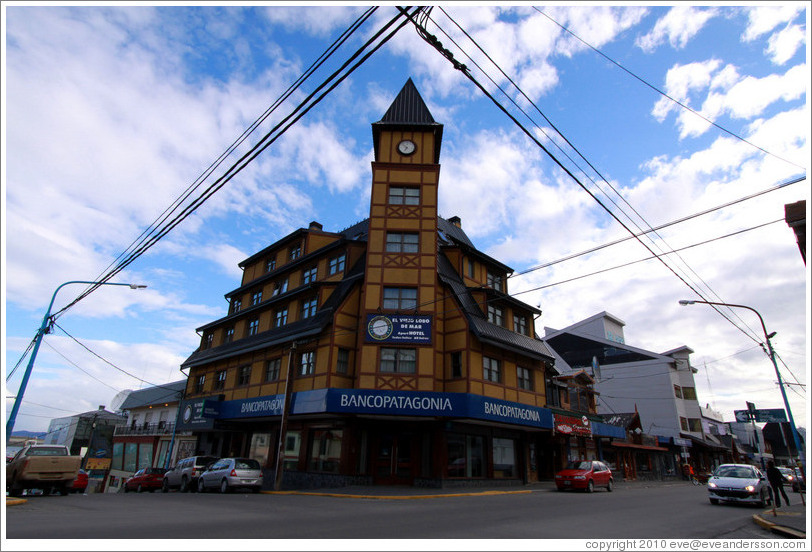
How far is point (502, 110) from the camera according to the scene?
9.70 m

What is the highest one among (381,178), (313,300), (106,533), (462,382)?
(381,178)

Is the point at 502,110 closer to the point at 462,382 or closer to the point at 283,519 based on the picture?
the point at 283,519

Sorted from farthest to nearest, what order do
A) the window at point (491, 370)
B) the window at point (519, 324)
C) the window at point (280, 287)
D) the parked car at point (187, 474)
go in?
the window at point (280, 287), the window at point (519, 324), the window at point (491, 370), the parked car at point (187, 474)

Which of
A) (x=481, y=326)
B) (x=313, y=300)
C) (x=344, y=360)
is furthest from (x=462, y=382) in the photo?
(x=313, y=300)

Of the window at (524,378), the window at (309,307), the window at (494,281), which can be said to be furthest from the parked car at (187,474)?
the window at (494,281)

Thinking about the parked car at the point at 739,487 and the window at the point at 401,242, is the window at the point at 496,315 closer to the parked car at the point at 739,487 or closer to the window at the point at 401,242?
the window at the point at 401,242

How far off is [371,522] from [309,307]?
19.5 m

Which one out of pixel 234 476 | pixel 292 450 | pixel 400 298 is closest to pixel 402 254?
pixel 400 298

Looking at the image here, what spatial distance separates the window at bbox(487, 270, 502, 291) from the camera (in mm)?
31328

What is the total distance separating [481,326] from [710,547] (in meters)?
16.6

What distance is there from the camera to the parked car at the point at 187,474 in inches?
929

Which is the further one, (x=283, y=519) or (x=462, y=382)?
(x=462, y=382)

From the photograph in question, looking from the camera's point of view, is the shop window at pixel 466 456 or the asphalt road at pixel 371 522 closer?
the asphalt road at pixel 371 522

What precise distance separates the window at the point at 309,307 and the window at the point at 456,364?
899 centimetres
